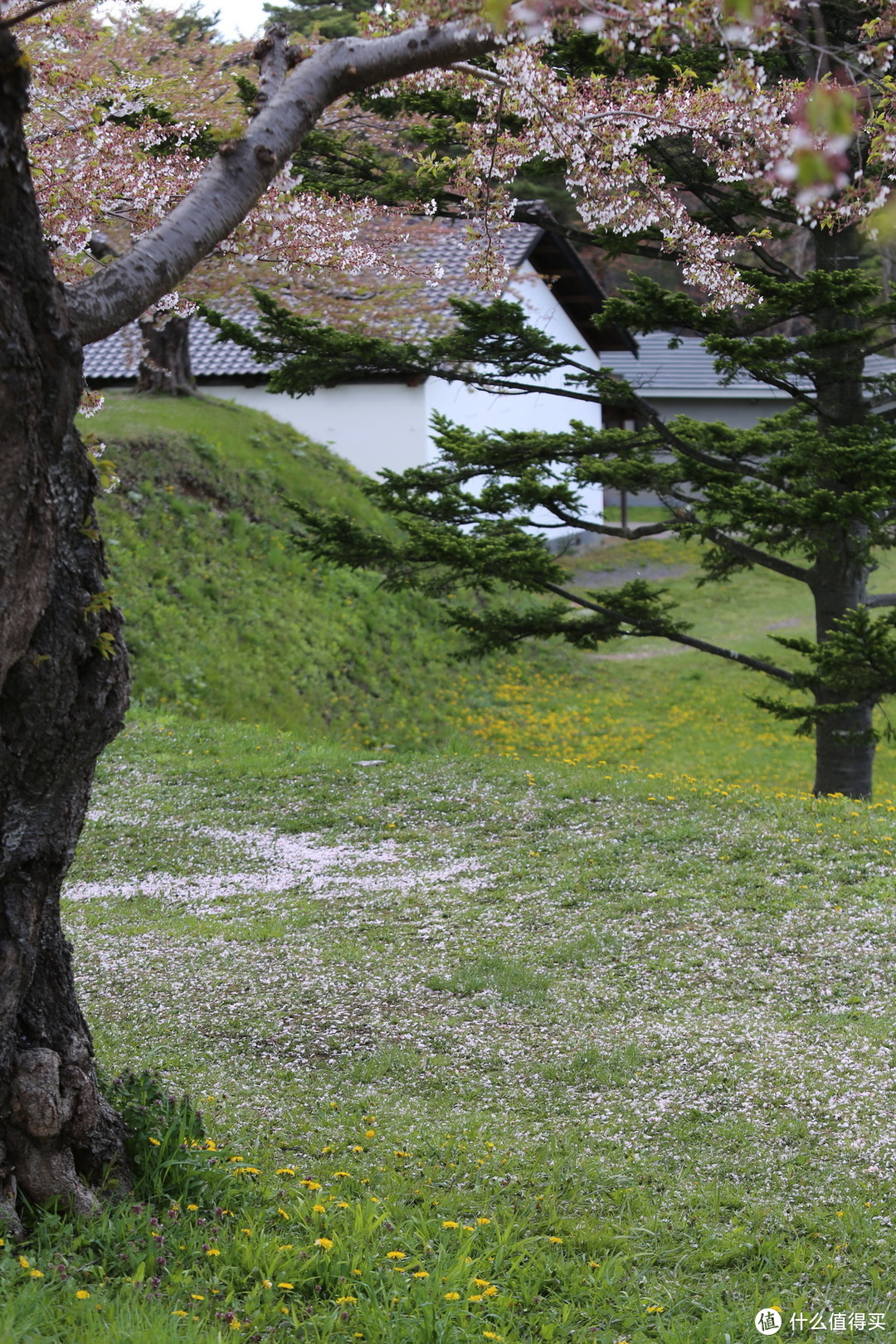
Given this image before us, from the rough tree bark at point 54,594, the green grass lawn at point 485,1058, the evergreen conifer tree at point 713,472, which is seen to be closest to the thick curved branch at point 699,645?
the evergreen conifer tree at point 713,472

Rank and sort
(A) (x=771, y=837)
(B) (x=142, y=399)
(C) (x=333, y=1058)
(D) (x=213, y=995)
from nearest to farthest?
1. (C) (x=333, y=1058)
2. (D) (x=213, y=995)
3. (A) (x=771, y=837)
4. (B) (x=142, y=399)

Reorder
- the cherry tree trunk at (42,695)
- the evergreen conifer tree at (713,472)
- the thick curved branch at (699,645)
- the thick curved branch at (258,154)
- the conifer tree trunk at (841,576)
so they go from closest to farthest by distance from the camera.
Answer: the cherry tree trunk at (42,695) → the thick curved branch at (258,154) → the evergreen conifer tree at (713,472) → the conifer tree trunk at (841,576) → the thick curved branch at (699,645)

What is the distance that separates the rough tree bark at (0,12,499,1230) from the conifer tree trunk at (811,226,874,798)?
290 inches

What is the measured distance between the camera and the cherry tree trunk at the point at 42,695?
10.2 feet

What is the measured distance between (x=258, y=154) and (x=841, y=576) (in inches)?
339

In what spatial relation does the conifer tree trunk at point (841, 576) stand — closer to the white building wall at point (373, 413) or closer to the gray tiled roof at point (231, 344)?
the white building wall at point (373, 413)

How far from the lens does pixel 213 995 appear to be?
20.4ft

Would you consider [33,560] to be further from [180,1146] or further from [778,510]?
[778,510]

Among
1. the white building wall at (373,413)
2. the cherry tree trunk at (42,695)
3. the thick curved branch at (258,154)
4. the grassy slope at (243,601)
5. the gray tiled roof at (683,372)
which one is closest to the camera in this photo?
the cherry tree trunk at (42,695)

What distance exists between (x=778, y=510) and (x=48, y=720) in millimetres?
7231

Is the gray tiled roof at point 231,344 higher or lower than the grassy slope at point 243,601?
higher

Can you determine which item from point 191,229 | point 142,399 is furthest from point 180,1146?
point 142,399

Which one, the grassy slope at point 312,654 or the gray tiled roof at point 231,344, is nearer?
the grassy slope at point 312,654

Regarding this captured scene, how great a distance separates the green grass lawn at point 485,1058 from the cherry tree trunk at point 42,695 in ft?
1.17
